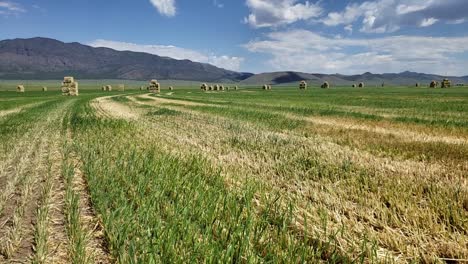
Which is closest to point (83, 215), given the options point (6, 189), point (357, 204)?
point (6, 189)

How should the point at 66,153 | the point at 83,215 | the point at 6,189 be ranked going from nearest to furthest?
the point at 83,215
the point at 6,189
the point at 66,153

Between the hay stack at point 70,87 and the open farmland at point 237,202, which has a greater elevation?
the hay stack at point 70,87

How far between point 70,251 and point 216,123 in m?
11.1

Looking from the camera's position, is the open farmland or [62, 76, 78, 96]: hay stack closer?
the open farmland

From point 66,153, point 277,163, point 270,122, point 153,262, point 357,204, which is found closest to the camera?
point 153,262

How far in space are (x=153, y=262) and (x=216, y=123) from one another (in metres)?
11.5

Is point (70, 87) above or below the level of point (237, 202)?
above

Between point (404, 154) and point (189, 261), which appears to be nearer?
point (189, 261)

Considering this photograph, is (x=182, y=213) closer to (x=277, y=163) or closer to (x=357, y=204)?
(x=357, y=204)

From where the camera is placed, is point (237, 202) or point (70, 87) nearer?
point (237, 202)

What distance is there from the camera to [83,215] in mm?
4070

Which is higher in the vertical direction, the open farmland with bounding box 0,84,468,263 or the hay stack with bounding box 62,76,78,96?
the hay stack with bounding box 62,76,78,96

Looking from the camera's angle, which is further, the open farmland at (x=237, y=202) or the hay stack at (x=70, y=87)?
the hay stack at (x=70, y=87)

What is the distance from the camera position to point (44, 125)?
1315 cm
